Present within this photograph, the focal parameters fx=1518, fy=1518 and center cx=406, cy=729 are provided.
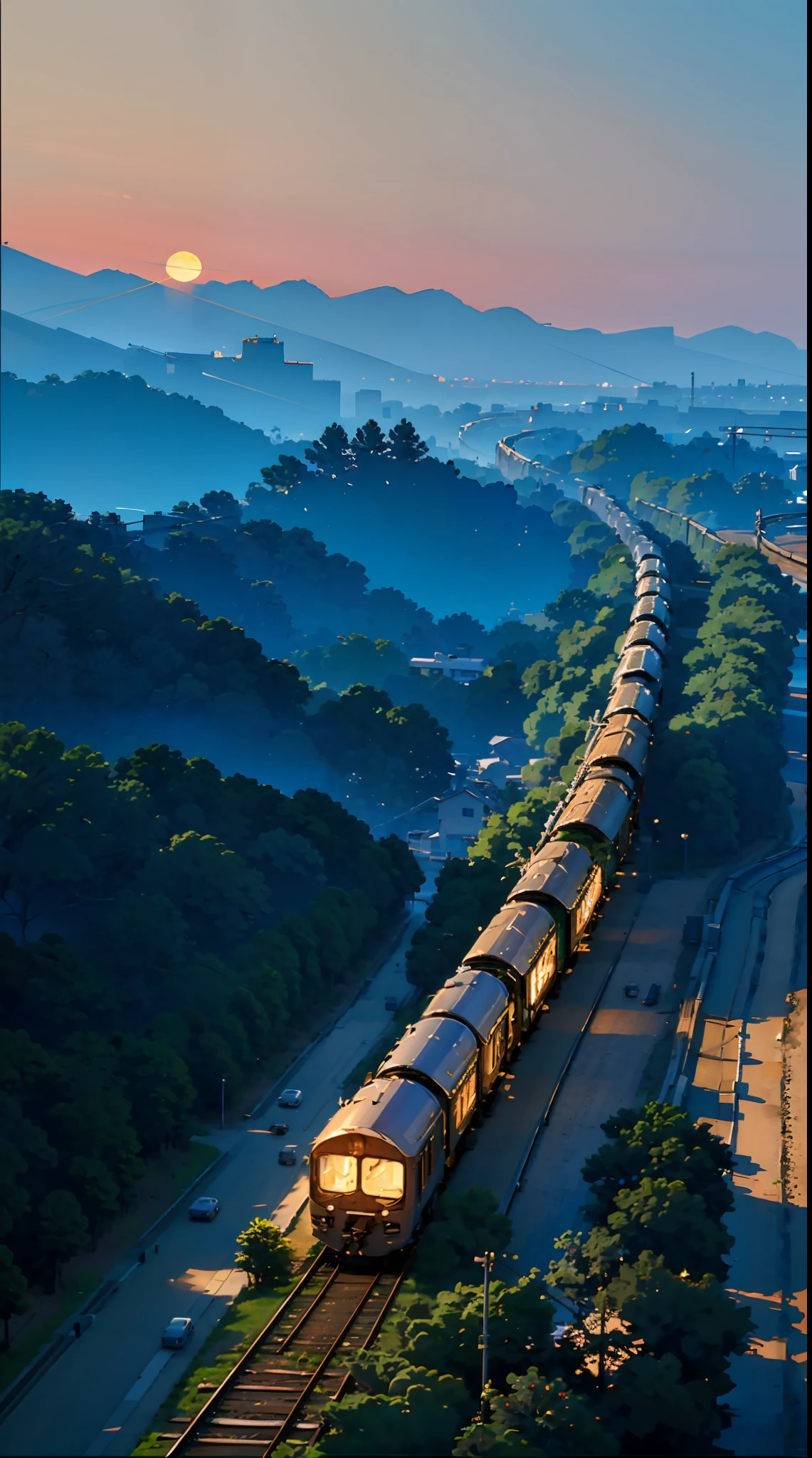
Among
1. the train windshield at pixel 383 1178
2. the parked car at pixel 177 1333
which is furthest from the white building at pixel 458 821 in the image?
the train windshield at pixel 383 1178

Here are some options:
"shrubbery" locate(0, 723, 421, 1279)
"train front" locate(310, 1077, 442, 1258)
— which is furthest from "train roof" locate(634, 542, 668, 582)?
"train front" locate(310, 1077, 442, 1258)

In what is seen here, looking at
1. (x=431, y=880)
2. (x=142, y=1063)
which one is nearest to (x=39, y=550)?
(x=431, y=880)

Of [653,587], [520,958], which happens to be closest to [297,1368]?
[520,958]

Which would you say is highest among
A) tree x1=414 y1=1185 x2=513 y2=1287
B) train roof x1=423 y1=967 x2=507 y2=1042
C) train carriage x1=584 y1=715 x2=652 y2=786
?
train carriage x1=584 y1=715 x2=652 y2=786

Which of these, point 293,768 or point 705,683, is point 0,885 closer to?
point 293,768

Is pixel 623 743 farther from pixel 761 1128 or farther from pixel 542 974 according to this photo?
pixel 542 974

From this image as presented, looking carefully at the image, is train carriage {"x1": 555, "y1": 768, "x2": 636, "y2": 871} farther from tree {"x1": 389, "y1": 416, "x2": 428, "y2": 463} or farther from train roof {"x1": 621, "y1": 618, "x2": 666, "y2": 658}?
tree {"x1": 389, "y1": 416, "x2": 428, "y2": 463}

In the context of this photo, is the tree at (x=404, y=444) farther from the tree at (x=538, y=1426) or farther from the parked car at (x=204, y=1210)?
the tree at (x=538, y=1426)
